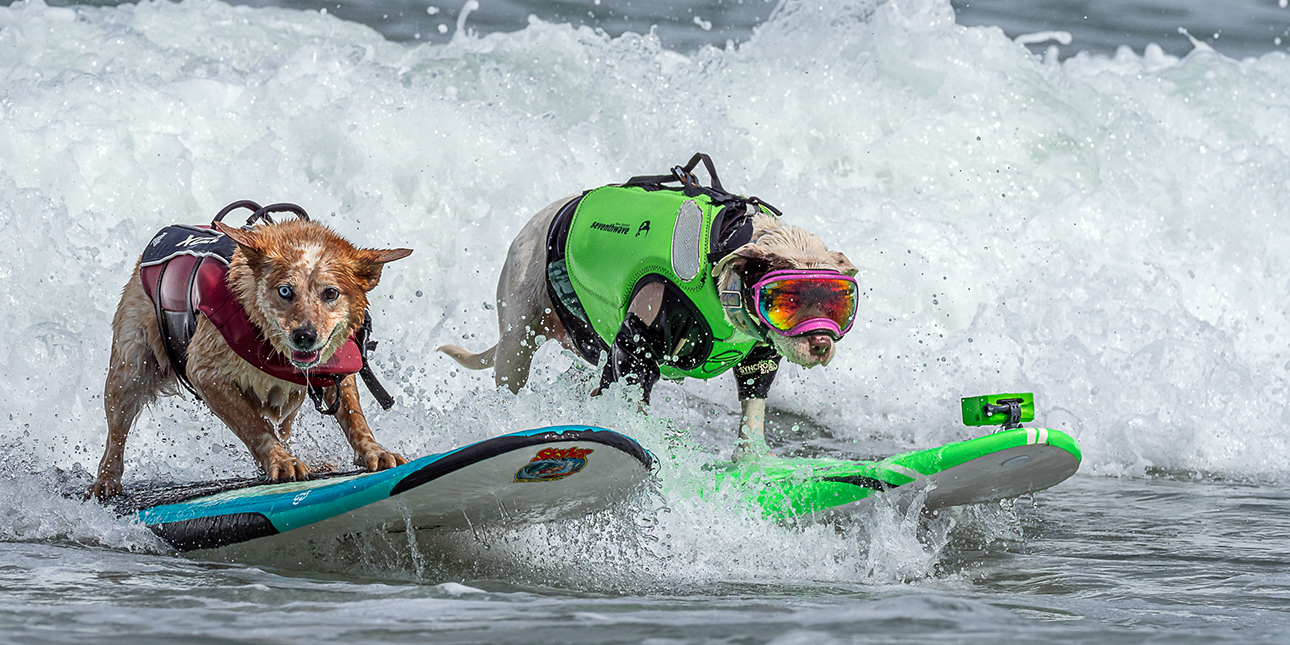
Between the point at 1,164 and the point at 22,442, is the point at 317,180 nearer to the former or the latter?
the point at 1,164

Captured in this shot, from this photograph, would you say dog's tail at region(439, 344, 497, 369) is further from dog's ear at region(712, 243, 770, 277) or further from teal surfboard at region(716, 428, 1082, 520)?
dog's ear at region(712, 243, 770, 277)

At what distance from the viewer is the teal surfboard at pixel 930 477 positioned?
182 inches

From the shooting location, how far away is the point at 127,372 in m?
4.68

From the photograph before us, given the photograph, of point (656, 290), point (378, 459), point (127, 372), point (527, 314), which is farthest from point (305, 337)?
point (527, 314)

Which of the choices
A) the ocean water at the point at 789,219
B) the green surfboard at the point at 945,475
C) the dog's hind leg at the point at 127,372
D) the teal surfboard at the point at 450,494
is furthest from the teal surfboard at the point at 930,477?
the dog's hind leg at the point at 127,372

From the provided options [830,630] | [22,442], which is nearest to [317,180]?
[22,442]

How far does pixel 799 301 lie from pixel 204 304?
6.60 ft

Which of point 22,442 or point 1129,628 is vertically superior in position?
point 22,442

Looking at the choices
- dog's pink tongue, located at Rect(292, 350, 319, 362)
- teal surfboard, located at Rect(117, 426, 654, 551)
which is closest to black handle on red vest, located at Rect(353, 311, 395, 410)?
dog's pink tongue, located at Rect(292, 350, 319, 362)

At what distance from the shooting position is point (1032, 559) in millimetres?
4668

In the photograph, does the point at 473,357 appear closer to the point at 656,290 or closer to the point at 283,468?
the point at 656,290

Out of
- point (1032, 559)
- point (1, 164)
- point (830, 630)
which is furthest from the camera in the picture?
point (1, 164)

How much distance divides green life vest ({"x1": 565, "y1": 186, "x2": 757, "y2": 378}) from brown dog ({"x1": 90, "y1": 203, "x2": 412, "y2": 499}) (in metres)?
1.09

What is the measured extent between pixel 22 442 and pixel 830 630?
15.3 feet
